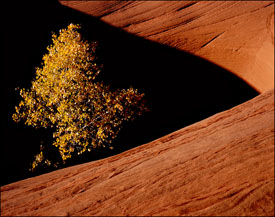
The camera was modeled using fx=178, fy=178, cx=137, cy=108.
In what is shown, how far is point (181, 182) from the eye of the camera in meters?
3.44

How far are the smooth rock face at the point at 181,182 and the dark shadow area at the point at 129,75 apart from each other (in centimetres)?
277

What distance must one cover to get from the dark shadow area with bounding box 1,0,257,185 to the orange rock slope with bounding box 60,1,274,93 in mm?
327

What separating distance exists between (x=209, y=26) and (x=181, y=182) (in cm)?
579

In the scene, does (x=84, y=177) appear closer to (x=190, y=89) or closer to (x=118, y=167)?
(x=118, y=167)

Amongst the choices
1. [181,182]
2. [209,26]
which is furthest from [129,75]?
[181,182]

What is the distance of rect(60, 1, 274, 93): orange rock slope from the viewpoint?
608 cm

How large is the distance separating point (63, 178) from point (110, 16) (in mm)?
6030

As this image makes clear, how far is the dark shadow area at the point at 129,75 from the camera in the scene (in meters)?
6.68

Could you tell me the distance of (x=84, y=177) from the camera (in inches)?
150

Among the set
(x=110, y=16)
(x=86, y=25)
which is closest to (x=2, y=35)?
(x=86, y=25)

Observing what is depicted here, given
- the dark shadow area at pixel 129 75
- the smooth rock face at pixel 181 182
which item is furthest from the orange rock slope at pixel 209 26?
the smooth rock face at pixel 181 182

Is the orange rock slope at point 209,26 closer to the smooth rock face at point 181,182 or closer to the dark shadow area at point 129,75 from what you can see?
the dark shadow area at point 129,75

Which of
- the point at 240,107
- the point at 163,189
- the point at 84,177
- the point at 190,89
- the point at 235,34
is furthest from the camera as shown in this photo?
the point at 190,89

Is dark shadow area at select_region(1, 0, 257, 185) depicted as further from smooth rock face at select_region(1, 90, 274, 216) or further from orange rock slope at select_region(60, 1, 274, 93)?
smooth rock face at select_region(1, 90, 274, 216)
